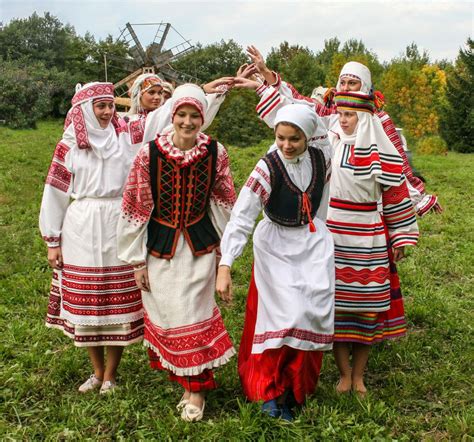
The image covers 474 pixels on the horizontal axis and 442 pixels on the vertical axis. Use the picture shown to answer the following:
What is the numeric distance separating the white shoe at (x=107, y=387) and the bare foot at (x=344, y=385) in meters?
1.42

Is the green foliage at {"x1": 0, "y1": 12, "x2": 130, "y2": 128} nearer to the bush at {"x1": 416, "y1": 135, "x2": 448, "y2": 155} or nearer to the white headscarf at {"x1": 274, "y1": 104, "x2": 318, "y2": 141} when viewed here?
the bush at {"x1": 416, "y1": 135, "x2": 448, "y2": 155}

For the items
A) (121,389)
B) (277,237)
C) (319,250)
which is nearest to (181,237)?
(277,237)

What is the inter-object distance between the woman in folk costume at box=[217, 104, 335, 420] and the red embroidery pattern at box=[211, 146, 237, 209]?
206 mm

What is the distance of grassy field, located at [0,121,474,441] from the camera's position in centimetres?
325

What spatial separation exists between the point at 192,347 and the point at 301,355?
0.62 metres

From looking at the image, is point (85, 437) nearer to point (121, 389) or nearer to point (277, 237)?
point (121, 389)

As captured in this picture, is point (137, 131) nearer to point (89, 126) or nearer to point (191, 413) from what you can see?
point (89, 126)

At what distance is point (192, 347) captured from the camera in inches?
132

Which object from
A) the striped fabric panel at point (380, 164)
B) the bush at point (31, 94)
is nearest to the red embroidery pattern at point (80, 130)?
the striped fabric panel at point (380, 164)

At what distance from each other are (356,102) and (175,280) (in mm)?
1499

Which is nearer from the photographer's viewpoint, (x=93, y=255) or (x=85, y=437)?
(x=85, y=437)

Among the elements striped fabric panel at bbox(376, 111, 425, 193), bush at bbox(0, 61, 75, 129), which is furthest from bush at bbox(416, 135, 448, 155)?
striped fabric panel at bbox(376, 111, 425, 193)

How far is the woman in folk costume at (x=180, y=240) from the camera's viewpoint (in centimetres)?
332

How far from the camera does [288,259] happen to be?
10.8ft
